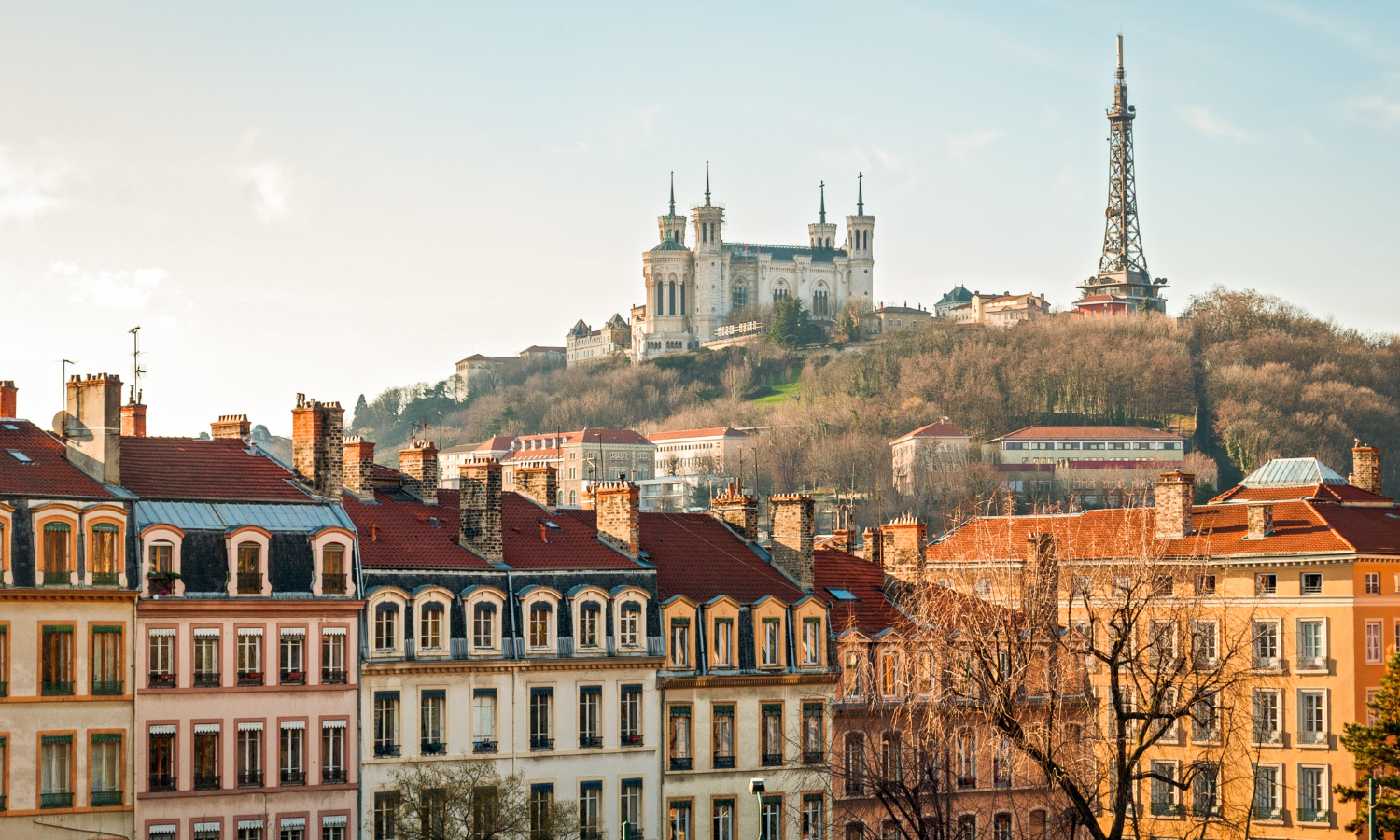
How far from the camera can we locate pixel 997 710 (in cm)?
4022

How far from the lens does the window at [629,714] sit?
160 ft

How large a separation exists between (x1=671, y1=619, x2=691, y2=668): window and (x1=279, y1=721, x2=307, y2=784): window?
8641 mm

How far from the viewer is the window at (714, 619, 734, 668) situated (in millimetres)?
50281

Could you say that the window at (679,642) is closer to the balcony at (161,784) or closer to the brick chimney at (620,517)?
the brick chimney at (620,517)

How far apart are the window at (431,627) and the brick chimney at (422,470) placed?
16.4ft

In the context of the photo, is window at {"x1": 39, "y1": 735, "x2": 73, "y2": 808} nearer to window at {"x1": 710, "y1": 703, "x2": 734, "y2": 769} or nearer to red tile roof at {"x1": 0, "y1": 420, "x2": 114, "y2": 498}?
red tile roof at {"x1": 0, "y1": 420, "x2": 114, "y2": 498}

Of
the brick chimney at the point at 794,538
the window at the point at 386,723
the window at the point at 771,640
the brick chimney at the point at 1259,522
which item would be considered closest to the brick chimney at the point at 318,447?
the window at the point at 386,723

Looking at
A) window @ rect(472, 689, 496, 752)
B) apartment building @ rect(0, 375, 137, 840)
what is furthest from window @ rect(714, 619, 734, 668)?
apartment building @ rect(0, 375, 137, 840)

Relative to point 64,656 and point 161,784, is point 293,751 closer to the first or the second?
point 161,784

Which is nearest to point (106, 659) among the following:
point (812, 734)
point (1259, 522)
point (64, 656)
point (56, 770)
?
point (64, 656)

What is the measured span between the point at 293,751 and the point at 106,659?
417 centimetres

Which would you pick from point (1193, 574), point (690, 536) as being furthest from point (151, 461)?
point (1193, 574)

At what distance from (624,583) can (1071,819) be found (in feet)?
35.4

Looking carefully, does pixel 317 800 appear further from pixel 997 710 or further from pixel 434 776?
pixel 997 710
